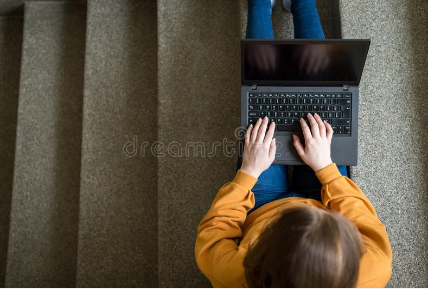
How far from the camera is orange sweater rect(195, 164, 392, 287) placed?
2.22ft

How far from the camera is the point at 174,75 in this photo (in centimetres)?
117

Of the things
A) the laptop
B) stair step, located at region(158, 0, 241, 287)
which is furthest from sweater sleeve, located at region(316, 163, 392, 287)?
stair step, located at region(158, 0, 241, 287)

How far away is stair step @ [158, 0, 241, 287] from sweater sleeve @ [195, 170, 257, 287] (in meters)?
0.30

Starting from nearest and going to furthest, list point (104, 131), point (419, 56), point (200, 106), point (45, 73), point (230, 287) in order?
point (230, 287) < point (419, 56) < point (200, 106) < point (104, 131) < point (45, 73)

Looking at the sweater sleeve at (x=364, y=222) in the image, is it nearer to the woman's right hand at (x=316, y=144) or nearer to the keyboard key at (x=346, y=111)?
the woman's right hand at (x=316, y=144)

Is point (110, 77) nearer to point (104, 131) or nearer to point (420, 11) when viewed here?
point (104, 131)

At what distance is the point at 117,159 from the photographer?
125 centimetres

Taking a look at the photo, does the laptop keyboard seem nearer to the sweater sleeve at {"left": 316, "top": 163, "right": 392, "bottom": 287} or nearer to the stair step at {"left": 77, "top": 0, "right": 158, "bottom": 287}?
the sweater sleeve at {"left": 316, "top": 163, "right": 392, "bottom": 287}

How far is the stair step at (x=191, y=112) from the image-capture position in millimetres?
1091

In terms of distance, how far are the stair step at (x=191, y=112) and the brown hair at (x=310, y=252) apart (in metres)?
0.55

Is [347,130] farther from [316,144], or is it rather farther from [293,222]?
[293,222]

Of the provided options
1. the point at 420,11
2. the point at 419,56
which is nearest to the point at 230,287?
the point at 419,56

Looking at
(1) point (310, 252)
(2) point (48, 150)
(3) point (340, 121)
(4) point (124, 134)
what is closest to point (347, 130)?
(3) point (340, 121)

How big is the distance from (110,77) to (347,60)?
2.79ft
